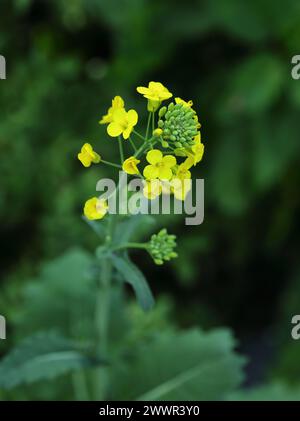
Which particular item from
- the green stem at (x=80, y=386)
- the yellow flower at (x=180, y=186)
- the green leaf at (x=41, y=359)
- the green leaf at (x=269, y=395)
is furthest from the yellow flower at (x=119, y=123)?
the green leaf at (x=269, y=395)

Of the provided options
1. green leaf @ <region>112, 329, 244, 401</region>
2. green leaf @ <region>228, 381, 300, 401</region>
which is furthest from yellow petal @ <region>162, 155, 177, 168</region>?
green leaf @ <region>228, 381, 300, 401</region>

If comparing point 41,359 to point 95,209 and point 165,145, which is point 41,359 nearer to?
point 95,209

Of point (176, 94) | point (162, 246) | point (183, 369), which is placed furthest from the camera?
point (176, 94)

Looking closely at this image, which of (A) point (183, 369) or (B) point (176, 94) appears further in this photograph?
(B) point (176, 94)

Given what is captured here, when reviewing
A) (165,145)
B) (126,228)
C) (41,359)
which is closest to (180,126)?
(165,145)

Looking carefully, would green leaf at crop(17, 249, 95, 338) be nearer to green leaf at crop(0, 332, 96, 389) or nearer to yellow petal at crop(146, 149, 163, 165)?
green leaf at crop(0, 332, 96, 389)
